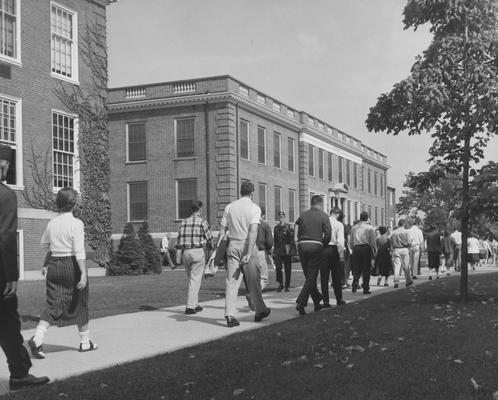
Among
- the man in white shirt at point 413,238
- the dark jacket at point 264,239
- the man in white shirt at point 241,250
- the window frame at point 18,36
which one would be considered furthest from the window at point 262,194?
the man in white shirt at point 241,250

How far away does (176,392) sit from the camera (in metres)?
5.48

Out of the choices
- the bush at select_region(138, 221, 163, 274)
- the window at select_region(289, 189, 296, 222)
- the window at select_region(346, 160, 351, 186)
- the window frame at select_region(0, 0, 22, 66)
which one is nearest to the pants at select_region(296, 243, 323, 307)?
the window frame at select_region(0, 0, 22, 66)

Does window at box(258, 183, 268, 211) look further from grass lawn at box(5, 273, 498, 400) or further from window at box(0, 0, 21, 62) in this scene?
grass lawn at box(5, 273, 498, 400)

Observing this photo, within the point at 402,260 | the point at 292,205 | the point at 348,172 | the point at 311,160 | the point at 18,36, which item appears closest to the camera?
the point at 402,260

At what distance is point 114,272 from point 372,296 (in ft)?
44.1

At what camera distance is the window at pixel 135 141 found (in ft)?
126

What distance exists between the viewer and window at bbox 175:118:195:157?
37.1 m

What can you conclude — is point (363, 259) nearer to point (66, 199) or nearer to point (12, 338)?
point (66, 199)

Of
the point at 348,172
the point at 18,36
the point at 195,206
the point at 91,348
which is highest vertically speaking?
the point at 18,36

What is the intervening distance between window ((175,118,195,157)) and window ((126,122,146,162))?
2169 millimetres

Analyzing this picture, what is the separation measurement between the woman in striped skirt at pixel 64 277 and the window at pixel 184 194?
29218 mm

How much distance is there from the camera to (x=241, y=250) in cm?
973

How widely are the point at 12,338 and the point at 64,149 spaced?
18312 millimetres

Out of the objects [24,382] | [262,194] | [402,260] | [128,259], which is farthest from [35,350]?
[262,194]
